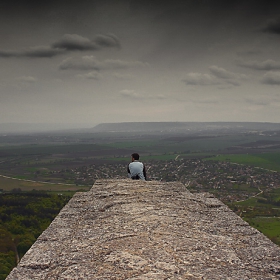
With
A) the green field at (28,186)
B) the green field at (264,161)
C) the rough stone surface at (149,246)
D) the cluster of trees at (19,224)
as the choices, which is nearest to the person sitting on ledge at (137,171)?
the rough stone surface at (149,246)

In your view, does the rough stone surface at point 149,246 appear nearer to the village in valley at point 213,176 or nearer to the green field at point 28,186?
the village in valley at point 213,176

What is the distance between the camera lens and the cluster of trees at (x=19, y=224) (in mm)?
17966

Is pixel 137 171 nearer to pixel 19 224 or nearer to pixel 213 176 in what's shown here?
pixel 19 224

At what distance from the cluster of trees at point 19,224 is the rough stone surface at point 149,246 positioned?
11.7m

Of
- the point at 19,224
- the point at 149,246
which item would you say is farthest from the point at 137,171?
the point at 19,224

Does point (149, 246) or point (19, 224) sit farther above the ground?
point (149, 246)

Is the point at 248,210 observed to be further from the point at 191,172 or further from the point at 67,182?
the point at 67,182

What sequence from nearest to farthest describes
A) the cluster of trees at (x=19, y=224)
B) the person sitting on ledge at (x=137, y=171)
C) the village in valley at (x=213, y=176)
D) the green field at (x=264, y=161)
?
the person sitting on ledge at (x=137, y=171), the cluster of trees at (x=19, y=224), the village in valley at (x=213, y=176), the green field at (x=264, y=161)

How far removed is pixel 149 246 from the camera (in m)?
3.92

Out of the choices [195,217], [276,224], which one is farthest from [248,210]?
[195,217]

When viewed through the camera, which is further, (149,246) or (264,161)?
(264,161)

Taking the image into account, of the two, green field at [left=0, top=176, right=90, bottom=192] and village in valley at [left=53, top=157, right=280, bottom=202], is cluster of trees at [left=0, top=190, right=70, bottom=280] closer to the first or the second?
village in valley at [left=53, top=157, right=280, bottom=202]

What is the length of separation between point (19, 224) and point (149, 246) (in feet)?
78.0

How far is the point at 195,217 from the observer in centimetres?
541
